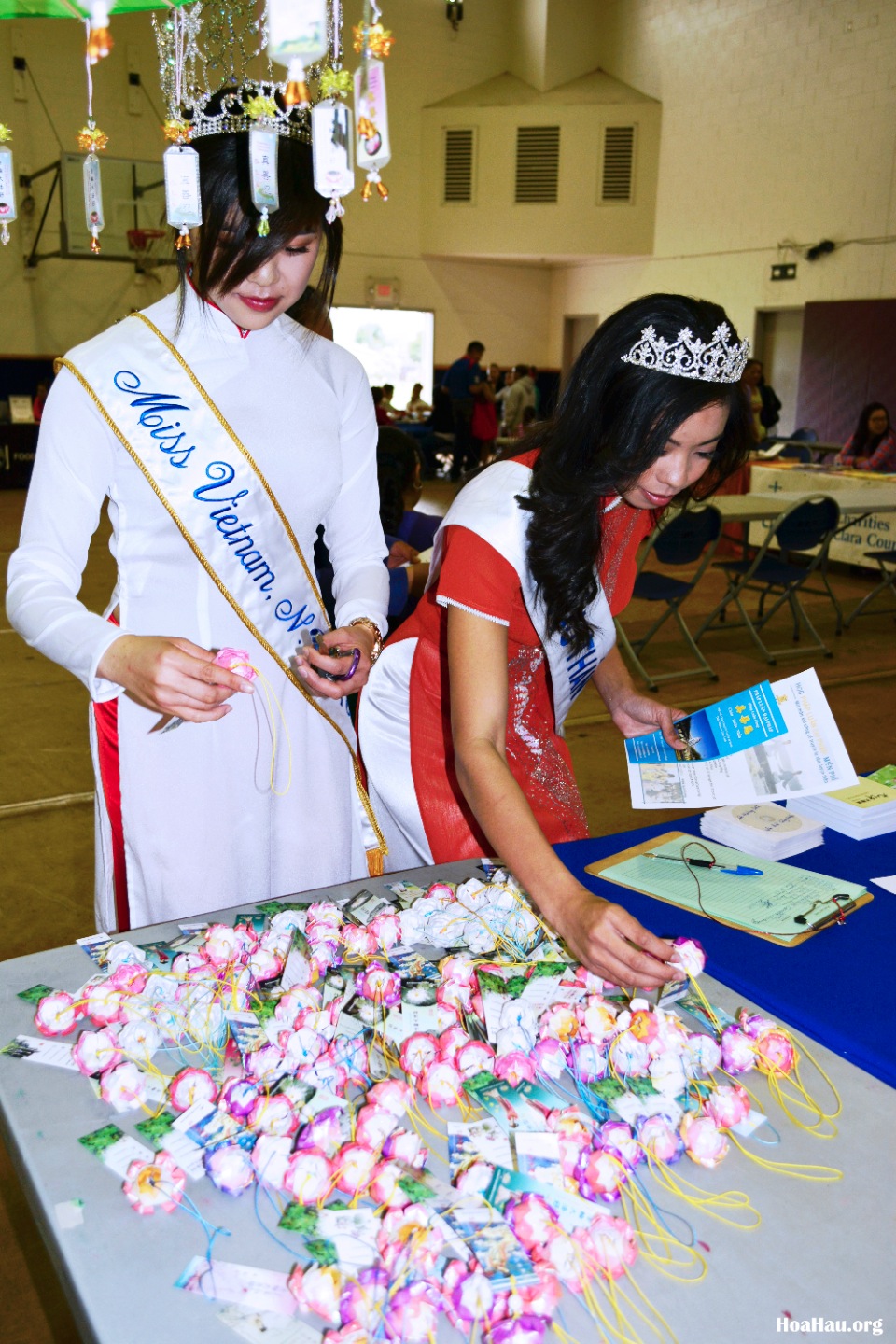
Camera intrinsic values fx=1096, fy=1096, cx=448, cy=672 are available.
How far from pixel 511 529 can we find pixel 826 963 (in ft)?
2.14

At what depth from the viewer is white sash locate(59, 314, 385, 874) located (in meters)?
1.34

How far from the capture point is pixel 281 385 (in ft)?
4.74

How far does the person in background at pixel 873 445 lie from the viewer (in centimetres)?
706

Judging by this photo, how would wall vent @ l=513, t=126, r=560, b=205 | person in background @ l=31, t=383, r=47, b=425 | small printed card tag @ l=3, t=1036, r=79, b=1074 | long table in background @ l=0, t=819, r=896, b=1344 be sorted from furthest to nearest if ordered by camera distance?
wall vent @ l=513, t=126, r=560, b=205
person in background @ l=31, t=383, r=47, b=425
small printed card tag @ l=3, t=1036, r=79, b=1074
long table in background @ l=0, t=819, r=896, b=1344

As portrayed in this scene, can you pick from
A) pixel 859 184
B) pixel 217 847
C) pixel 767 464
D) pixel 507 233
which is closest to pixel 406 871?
pixel 217 847

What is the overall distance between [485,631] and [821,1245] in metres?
0.75

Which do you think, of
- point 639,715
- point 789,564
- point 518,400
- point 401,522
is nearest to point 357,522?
point 639,715

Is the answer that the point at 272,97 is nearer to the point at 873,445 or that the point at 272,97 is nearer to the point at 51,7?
the point at 51,7

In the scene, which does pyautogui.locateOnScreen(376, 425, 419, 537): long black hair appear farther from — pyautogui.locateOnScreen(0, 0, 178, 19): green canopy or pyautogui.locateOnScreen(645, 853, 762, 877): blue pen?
pyautogui.locateOnScreen(645, 853, 762, 877): blue pen

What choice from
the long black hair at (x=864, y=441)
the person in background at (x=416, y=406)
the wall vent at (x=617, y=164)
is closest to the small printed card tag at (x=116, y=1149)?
the long black hair at (x=864, y=441)

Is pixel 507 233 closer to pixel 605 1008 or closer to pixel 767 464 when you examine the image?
pixel 767 464

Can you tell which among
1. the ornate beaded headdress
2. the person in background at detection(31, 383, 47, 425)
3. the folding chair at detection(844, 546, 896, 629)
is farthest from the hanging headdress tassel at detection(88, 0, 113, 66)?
the person in background at detection(31, 383, 47, 425)

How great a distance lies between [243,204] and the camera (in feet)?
4.05

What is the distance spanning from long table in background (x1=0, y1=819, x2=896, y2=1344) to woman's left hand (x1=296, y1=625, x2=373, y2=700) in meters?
0.44
